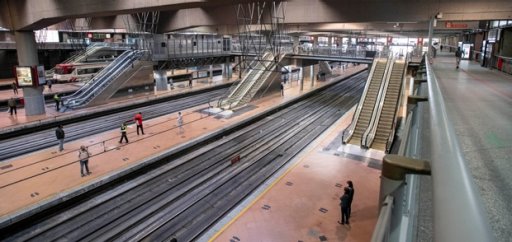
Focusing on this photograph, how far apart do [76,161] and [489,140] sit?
1237 centimetres

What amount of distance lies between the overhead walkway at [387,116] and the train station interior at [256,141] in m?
0.09

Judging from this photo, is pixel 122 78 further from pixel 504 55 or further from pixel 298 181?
pixel 504 55

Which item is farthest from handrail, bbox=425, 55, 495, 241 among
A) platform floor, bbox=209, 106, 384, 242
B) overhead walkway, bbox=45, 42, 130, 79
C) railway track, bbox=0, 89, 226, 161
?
overhead walkway, bbox=45, 42, 130, 79

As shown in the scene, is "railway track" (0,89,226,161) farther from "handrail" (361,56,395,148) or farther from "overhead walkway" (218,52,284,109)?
"handrail" (361,56,395,148)

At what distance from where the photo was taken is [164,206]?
33.4 feet

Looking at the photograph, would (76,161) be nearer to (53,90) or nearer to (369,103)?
(369,103)

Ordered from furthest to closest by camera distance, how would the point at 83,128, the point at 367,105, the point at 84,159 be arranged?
the point at 367,105, the point at 83,128, the point at 84,159

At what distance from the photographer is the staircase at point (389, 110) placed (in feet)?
49.8

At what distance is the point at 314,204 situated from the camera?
383 inches

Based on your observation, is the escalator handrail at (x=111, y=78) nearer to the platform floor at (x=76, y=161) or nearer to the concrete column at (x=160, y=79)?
the concrete column at (x=160, y=79)

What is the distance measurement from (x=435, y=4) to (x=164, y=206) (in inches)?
566

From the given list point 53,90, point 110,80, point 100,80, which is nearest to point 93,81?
point 100,80

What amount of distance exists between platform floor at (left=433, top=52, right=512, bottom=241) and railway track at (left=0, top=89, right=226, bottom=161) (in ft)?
49.6

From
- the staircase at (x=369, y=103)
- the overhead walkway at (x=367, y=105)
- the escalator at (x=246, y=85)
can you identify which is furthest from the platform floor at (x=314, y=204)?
the escalator at (x=246, y=85)
